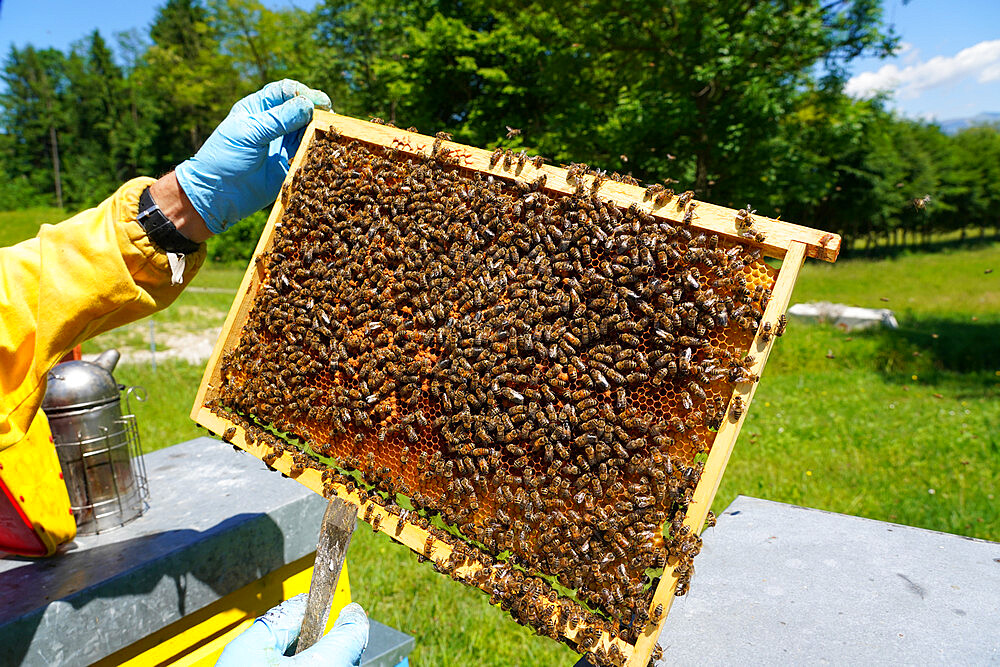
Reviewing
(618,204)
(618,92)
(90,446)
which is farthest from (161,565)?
(618,92)

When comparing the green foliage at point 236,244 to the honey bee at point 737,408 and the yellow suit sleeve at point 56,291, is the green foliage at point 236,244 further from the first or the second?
the honey bee at point 737,408

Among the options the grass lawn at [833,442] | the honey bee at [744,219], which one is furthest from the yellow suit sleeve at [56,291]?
the grass lawn at [833,442]

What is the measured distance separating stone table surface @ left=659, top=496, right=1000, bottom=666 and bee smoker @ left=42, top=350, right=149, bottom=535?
2.97 meters

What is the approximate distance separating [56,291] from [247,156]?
3.22 feet

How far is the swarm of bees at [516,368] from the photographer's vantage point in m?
1.99

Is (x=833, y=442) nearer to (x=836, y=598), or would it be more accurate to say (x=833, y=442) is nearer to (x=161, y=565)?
(x=836, y=598)

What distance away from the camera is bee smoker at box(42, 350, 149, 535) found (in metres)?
3.28

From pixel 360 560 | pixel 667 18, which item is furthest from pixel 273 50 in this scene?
pixel 360 560

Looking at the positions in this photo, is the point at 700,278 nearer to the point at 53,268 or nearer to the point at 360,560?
the point at 53,268

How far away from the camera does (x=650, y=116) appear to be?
16.3m

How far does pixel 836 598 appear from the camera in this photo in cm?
269

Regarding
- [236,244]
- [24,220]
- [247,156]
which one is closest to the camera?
[247,156]

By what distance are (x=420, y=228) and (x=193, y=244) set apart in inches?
39.4

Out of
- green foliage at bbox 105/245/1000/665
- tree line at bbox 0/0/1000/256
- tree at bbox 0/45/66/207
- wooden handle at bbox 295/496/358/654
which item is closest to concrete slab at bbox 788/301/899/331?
green foliage at bbox 105/245/1000/665
